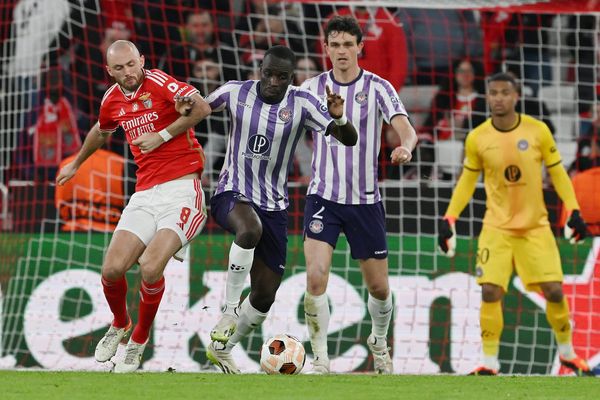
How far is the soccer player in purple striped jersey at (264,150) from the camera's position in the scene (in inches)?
318

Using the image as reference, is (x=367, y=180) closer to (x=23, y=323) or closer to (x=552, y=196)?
(x=552, y=196)

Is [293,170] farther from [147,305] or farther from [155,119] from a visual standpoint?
[147,305]

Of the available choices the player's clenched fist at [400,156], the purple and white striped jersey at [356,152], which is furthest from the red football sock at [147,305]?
the player's clenched fist at [400,156]

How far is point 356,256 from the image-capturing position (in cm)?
880

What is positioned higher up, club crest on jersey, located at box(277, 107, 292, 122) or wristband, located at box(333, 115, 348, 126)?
club crest on jersey, located at box(277, 107, 292, 122)

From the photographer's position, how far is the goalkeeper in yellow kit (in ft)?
30.9

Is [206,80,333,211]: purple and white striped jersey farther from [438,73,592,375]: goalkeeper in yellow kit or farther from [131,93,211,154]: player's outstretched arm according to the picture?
[438,73,592,375]: goalkeeper in yellow kit

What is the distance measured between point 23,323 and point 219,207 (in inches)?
131

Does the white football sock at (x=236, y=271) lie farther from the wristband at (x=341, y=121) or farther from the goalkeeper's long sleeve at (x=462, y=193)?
the goalkeeper's long sleeve at (x=462, y=193)

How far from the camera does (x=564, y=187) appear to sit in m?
9.44

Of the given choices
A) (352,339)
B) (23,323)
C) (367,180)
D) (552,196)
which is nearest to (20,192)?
(23,323)

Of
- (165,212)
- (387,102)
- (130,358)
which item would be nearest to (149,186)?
(165,212)

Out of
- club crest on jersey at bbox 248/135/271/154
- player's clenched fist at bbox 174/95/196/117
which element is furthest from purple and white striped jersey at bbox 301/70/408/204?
player's clenched fist at bbox 174/95/196/117

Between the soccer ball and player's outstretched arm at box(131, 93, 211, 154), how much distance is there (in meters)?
1.45
